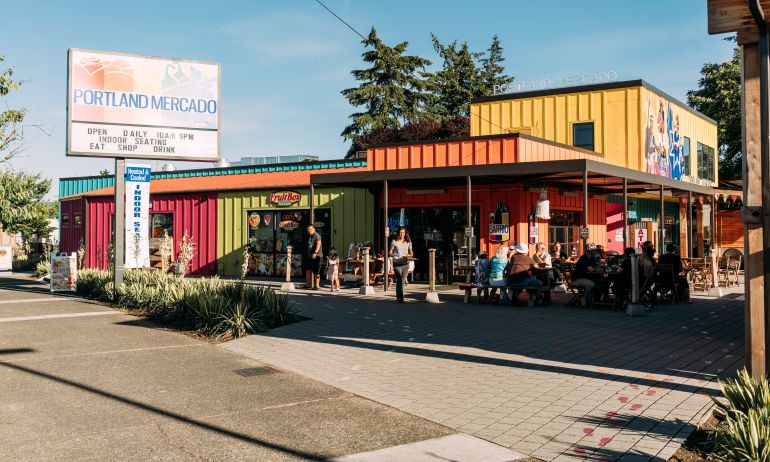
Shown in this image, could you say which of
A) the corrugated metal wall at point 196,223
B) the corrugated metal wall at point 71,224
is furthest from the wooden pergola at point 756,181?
the corrugated metal wall at point 71,224

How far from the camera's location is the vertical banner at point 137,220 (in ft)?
54.9

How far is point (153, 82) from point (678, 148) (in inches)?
797

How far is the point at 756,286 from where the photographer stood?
619cm

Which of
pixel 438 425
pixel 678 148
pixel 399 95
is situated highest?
pixel 399 95

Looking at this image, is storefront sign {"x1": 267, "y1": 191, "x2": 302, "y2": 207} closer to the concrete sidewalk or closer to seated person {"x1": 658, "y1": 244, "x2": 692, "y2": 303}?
seated person {"x1": 658, "y1": 244, "x2": 692, "y2": 303}

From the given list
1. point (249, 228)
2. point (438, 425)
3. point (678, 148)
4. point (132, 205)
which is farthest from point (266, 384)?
point (678, 148)

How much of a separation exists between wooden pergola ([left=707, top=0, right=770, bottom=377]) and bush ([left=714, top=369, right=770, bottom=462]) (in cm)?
89

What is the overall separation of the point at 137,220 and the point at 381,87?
3256 cm

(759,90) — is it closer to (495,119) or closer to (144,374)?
(144,374)

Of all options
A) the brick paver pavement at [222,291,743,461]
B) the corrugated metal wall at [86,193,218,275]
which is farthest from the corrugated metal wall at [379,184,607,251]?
the corrugated metal wall at [86,193,218,275]

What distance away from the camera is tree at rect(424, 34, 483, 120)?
52.6 meters

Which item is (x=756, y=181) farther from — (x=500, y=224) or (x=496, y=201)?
(x=496, y=201)

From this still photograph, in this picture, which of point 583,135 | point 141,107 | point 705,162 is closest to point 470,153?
point 583,135

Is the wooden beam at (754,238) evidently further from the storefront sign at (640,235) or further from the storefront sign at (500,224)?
the storefront sign at (640,235)
